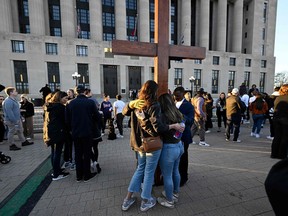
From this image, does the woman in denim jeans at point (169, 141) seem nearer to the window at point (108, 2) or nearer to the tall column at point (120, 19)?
the tall column at point (120, 19)

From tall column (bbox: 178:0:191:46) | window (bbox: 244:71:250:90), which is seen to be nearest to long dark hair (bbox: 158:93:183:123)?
tall column (bbox: 178:0:191:46)

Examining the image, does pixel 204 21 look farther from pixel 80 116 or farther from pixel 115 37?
pixel 80 116

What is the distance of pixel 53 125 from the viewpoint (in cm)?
367

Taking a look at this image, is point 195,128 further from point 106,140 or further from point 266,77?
point 266,77

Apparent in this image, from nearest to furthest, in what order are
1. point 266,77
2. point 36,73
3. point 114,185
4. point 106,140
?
point 114,185, point 106,140, point 36,73, point 266,77

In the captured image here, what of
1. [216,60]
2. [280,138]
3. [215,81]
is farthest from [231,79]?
[280,138]

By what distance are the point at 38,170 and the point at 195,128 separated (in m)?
5.20

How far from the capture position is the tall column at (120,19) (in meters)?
31.4

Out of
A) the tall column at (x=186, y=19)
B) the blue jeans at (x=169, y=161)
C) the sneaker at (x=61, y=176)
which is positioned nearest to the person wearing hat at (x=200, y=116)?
the blue jeans at (x=169, y=161)

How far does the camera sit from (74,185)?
355 cm

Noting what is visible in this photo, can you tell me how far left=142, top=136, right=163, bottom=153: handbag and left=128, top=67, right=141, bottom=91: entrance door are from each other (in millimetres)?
32211

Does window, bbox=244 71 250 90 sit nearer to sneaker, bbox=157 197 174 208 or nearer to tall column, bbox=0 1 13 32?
sneaker, bbox=157 197 174 208

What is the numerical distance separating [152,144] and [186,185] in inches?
69.6

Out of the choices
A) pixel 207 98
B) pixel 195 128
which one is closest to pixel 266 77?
pixel 207 98
